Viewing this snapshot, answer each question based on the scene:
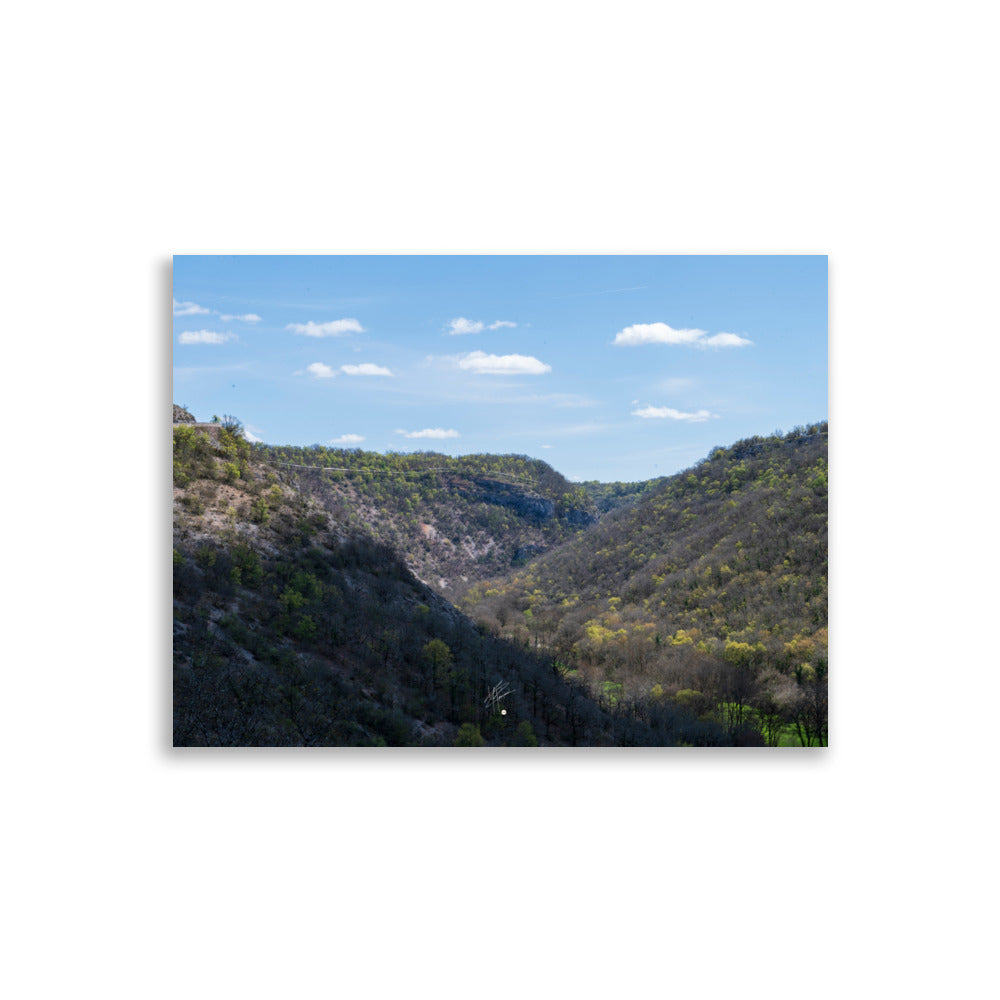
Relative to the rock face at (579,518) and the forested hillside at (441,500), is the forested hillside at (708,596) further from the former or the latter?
the forested hillside at (441,500)

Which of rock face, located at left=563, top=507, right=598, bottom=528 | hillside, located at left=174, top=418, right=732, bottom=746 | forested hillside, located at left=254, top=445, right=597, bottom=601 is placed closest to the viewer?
hillside, located at left=174, top=418, right=732, bottom=746

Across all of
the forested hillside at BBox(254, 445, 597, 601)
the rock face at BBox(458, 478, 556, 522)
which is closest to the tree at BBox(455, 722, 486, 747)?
the forested hillside at BBox(254, 445, 597, 601)

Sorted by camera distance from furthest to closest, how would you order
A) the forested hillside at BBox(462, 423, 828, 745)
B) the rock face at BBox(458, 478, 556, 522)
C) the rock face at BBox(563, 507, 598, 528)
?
1. the rock face at BBox(563, 507, 598, 528)
2. the rock face at BBox(458, 478, 556, 522)
3. the forested hillside at BBox(462, 423, 828, 745)

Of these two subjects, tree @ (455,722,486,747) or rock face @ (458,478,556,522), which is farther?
rock face @ (458,478,556,522)

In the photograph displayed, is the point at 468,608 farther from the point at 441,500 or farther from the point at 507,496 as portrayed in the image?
the point at 507,496

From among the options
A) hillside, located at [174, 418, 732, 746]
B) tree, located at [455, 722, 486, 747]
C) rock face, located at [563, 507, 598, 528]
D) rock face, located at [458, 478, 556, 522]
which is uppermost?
rock face, located at [458, 478, 556, 522]

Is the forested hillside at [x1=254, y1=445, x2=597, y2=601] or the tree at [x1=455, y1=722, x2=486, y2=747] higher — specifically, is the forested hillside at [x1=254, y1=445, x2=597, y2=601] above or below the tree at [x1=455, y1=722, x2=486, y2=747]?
above

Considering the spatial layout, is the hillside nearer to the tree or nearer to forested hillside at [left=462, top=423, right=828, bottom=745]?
the tree
